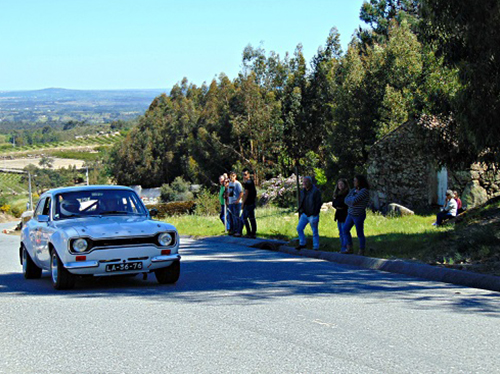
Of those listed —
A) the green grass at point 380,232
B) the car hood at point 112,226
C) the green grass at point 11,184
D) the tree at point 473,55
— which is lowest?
the green grass at point 11,184

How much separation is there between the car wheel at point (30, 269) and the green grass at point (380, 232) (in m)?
6.40

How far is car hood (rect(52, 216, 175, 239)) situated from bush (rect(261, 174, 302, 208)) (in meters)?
27.0

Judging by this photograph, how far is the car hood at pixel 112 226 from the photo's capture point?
35.4ft

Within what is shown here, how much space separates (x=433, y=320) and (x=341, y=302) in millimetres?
1563

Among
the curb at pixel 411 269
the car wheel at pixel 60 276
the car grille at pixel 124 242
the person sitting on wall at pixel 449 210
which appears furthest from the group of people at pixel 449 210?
the car wheel at pixel 60 276

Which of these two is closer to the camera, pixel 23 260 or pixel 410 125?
pixel 23 260

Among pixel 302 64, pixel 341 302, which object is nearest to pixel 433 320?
pixel 341 302

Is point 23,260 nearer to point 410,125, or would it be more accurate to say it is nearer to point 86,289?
point 86,289

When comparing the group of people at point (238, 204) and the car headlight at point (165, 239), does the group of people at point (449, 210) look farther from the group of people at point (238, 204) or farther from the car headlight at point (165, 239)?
the car headlight at point (165, 239)

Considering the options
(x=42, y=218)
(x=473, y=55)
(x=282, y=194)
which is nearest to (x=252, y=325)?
(x=42, y=218)

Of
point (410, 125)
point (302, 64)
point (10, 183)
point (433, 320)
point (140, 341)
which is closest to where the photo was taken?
point (140, 341)

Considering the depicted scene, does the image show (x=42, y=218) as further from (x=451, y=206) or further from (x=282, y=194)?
(x=282, y=194)

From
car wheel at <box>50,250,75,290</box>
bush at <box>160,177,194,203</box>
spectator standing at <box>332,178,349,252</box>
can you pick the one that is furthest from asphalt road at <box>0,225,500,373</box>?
bush at <box>160,177,194,203</box>

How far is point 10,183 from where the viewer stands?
158 m
